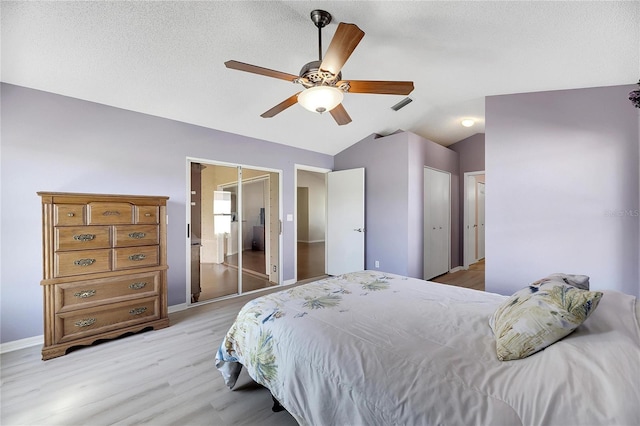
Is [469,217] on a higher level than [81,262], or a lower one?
higher

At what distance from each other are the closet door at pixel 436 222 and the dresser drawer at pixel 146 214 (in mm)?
3873

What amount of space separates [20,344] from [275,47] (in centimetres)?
348

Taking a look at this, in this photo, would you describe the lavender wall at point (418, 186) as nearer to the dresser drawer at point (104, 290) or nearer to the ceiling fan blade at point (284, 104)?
the ceiling fan blade at point (284, 104)

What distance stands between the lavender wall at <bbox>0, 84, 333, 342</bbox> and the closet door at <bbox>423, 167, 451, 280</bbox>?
351cm

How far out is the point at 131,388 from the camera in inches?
73.2

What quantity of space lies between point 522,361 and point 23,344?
12.3 ft

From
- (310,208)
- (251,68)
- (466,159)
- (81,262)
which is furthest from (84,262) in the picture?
(310,208)

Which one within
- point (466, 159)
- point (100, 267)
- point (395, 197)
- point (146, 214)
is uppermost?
point (466, 159)

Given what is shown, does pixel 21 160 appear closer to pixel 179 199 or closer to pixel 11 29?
pixel 11 29

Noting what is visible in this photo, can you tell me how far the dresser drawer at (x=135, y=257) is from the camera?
8.35ft

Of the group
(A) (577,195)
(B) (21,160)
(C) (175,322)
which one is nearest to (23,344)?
(C) (175,322)

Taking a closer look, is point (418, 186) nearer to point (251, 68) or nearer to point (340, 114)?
point (340, 114)

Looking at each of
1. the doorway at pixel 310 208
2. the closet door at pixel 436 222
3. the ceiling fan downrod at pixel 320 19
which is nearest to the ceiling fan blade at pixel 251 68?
the ceiling fan downrod at pixel 320 19

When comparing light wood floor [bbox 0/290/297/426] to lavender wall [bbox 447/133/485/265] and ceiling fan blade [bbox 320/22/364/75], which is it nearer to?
ceiling fan blade [bbox 320/22/364/75]
